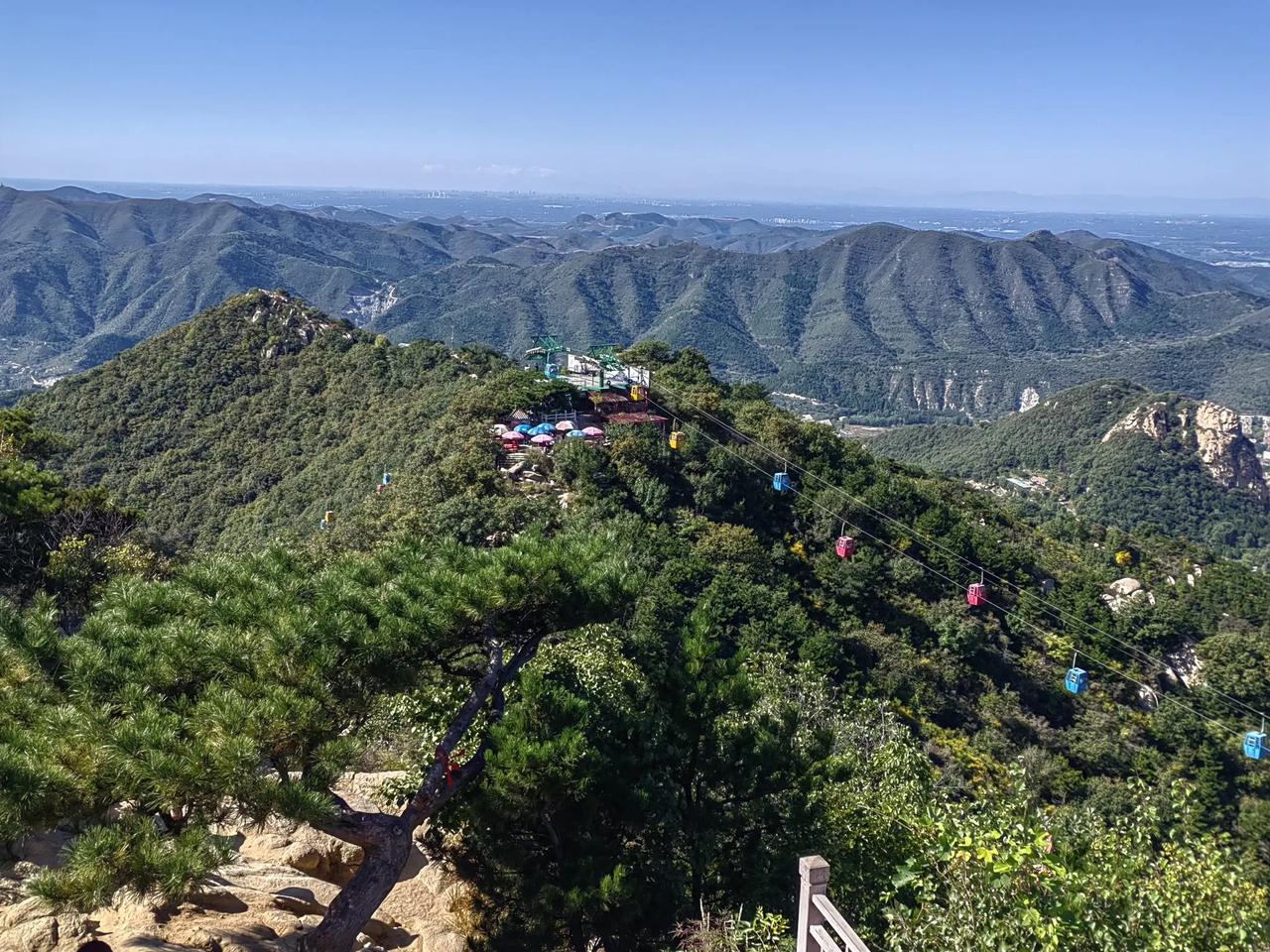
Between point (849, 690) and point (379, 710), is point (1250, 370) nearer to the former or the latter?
point (849, 690)

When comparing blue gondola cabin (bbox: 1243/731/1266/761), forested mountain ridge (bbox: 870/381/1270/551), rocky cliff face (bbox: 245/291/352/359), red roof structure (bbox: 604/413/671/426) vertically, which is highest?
rocky cliff face (bbox: 245/291/352/359)

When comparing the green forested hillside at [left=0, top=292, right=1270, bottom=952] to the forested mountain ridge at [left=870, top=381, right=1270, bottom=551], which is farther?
the forested mountain ridge at [left=870, top=381, right=1270, bottom=551]

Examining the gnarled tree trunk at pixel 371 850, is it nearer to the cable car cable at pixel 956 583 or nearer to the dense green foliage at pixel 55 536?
the dense green foliage at pixel 55 536

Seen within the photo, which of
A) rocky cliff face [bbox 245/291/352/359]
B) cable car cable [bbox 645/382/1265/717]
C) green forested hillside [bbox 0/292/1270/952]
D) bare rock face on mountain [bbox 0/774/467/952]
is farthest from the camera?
rocky cliff face [bbox 245/291/352/359]

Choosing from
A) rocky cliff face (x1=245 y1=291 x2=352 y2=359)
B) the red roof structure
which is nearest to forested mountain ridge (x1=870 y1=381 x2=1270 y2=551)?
the red roof structure

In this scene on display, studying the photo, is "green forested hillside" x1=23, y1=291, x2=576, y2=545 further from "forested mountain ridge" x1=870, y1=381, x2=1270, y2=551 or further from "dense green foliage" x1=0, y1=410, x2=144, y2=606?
"forested mountain ridge" x1=870, y1=381, x2=1270, y2=551

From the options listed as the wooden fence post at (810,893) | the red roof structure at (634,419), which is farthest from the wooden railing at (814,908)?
the red roof structure at (634,419)
